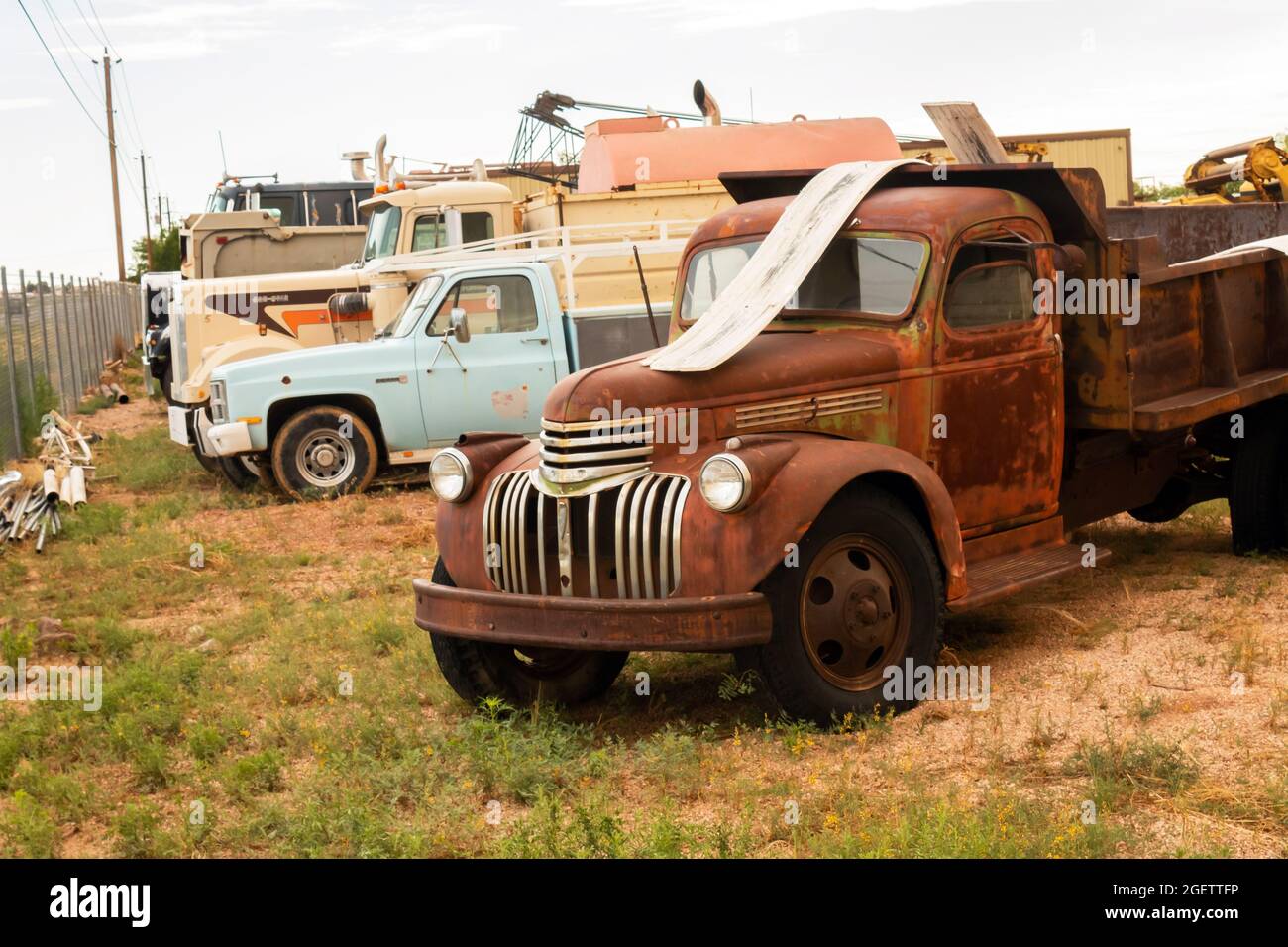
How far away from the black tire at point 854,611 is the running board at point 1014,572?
24cm

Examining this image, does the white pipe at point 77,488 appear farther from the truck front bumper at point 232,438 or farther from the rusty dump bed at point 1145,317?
the rusty dump bed at point 1145,317

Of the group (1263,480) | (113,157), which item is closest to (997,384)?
(1263,480)

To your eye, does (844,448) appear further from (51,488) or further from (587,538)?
(51,488)

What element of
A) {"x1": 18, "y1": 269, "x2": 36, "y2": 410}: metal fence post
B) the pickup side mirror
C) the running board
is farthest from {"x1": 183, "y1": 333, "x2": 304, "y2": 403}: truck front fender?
the running board

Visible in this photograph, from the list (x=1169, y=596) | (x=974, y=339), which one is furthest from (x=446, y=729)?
(x=1169, y=596)

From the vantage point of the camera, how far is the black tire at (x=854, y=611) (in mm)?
5762

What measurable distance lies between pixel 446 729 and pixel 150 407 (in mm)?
20633

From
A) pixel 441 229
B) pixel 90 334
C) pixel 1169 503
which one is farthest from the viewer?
pixel 90 334

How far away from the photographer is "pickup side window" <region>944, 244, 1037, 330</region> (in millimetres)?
6801

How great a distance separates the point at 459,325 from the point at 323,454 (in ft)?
6.25

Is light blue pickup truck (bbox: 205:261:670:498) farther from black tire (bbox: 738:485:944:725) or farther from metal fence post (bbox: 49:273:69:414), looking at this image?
metal fence post (bbox: 49:273:69:414)

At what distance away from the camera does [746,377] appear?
6.20m
